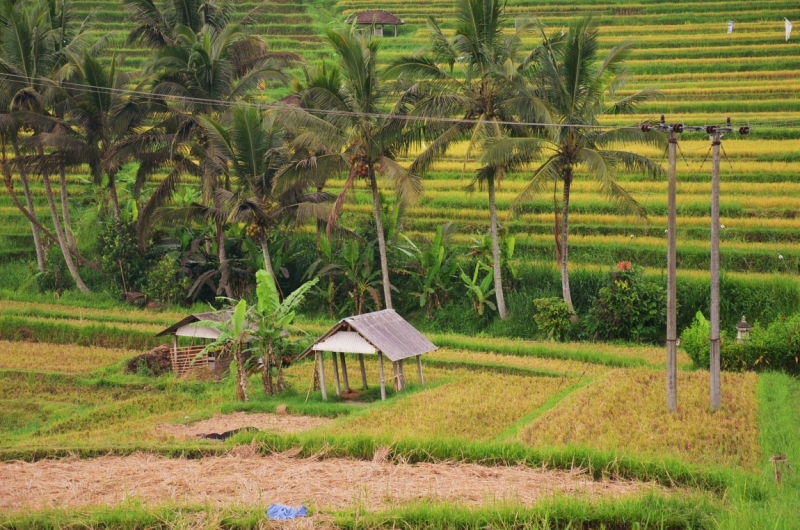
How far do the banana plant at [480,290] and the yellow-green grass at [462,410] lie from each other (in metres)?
3.86

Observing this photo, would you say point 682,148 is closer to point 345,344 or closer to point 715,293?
point 345,344

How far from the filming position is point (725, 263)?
20.5 m

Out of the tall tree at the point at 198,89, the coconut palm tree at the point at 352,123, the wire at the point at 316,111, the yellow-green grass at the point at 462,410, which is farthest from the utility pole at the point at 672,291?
the tall tree at the point at 198,89

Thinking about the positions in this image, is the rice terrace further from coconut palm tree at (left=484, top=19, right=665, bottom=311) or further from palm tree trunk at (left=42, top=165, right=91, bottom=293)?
palm tree trunk at (left=42, top=165, right=91, bottom=293)

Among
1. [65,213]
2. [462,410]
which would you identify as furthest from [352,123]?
[65,213]

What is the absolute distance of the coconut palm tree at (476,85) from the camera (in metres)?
18.4

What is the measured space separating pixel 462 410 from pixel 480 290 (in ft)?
21.2

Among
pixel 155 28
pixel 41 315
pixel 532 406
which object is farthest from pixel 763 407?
pixel 155 28

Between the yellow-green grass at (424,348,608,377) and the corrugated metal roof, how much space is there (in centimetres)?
283

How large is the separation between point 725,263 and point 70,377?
12.3m

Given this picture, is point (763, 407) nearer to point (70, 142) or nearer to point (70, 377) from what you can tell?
point (70, 377)

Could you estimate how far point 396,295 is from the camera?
21.6 m

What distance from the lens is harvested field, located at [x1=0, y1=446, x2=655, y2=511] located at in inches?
343

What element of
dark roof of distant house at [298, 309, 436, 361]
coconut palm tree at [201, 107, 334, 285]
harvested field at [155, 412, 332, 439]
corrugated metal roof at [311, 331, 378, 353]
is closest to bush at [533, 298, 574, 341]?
dark roof of distant house at [298, 309, 436, 361]
